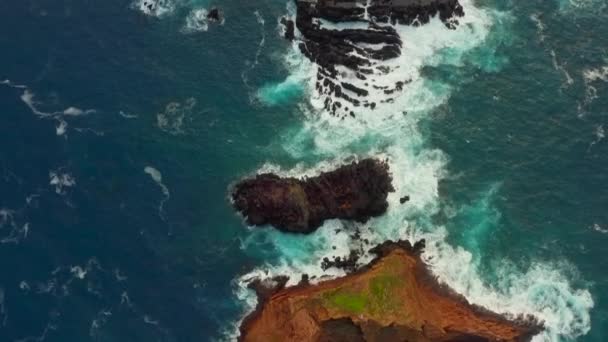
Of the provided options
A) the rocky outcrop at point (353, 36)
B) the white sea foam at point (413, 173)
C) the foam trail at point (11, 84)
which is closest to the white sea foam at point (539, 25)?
the white sea foam at point (413, 173)

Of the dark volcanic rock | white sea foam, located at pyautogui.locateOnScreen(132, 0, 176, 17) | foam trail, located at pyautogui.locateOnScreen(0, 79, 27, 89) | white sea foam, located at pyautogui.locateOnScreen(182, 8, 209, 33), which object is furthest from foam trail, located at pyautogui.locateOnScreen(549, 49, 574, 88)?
foam trail, located at pyautogui.locateOnScreen(0, 79, 27, 89)

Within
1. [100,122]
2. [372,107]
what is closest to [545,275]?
[372,107]

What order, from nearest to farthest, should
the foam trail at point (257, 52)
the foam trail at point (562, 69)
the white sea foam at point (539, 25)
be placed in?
the foam trail at point (257, 52)
the foam trail at point (562, 69)
the white sea foam at point (539, 25)

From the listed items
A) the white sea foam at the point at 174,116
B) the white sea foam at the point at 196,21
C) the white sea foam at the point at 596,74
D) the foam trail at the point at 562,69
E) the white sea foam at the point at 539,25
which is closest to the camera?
the white sea foam at the point at 174,116

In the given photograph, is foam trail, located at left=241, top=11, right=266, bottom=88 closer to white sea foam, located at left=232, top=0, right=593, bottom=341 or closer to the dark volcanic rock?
white sea foam, located at left=232, top=0, right=593, bottom=341

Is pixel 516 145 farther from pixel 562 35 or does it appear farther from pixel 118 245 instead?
pixel 118 245

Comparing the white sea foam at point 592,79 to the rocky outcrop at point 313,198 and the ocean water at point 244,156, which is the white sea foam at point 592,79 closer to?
the ocean water at point 244,156

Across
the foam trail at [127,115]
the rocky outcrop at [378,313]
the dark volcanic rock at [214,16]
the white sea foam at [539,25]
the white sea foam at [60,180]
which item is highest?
the white sea foam at [539,25]
